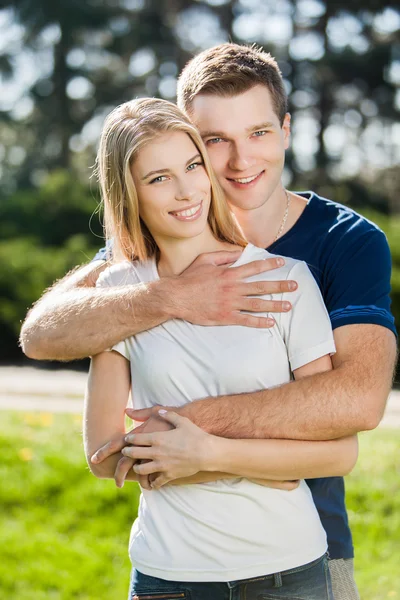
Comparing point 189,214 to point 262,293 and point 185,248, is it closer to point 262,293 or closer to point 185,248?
point 185,248

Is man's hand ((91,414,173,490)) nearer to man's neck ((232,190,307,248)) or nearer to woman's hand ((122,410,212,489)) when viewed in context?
woman's hand ((122,410,212,489))

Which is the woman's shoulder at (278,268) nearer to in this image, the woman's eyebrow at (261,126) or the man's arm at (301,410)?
the man's arm at (301,410)

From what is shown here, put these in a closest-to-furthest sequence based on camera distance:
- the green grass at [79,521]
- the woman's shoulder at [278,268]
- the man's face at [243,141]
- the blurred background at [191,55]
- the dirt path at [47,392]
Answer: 1. the woman's shoulder at [278,268]
2. the man's face at [243,141]
3. the green grass at [79,521]
4. the dirt path at [47,392]
5. the blurred background at [191,55]

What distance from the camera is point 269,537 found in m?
2.30

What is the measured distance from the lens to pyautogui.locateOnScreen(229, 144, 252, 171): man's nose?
2.86m

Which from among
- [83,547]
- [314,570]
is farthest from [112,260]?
[83,547]

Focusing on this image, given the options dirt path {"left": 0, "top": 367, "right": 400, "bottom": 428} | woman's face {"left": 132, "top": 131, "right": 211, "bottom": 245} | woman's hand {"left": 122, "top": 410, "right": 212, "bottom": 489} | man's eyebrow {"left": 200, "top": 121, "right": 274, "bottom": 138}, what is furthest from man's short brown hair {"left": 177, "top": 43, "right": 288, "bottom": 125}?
dirt path {"left": 0, "top": 367, "right": 400, "bottom": 428}

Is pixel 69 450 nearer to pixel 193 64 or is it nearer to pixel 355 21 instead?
pixel 193 64

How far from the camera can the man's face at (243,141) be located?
9.37 ft

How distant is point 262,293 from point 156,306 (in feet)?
1.08

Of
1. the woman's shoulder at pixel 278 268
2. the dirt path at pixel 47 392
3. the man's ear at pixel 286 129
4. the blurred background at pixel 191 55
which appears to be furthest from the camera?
the blurred background at pixel 191 55

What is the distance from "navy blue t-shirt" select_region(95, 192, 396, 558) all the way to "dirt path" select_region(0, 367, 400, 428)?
4.61 m

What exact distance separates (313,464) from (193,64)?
1561mm

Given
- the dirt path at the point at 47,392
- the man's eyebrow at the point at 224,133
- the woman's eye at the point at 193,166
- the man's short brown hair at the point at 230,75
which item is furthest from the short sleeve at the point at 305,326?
the dirt path at the point at 47,392
